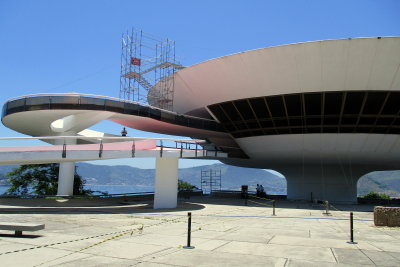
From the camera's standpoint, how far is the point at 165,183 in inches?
862

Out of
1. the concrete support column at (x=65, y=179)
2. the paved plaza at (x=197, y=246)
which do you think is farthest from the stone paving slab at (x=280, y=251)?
the concrete support column at (x=65, y=179)

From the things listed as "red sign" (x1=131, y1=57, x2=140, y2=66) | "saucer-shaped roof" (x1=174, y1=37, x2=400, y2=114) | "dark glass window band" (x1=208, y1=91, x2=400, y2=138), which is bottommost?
"dark glass window band" (x1=208, y1=91, x2=400, y2=138)

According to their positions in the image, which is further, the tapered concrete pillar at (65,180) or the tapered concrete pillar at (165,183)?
the tapered concrete pillar at (65,180)

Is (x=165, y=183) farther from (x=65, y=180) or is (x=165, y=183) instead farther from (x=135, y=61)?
→ (x=135, y=61)

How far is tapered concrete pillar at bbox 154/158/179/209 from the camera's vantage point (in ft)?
71.3

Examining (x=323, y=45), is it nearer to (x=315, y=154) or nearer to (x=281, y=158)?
(x=315, y=154)

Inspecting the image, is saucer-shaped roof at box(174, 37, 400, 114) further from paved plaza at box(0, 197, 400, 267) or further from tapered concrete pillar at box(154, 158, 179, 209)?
paved plaza at box(0, 197, 400, 267)

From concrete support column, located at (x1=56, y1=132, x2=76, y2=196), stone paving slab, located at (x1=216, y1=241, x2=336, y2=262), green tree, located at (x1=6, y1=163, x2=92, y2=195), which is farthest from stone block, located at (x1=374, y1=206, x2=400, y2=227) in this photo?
green tree, located at (x1=6, y1=163, x2=92, y2=195)

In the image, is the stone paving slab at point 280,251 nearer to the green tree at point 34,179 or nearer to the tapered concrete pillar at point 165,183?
the tapered concrete pillar at point 165,183

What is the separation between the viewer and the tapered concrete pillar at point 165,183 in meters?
21.7

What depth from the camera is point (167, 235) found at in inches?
429

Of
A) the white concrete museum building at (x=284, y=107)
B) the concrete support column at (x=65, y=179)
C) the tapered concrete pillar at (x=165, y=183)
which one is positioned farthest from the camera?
the concrete support column at (x=65, y=179)

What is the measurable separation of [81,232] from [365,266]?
8.21 meters

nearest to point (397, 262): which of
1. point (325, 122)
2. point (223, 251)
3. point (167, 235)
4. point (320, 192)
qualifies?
point (223, 251)
